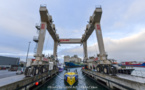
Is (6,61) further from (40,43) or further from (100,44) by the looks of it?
(100,44)

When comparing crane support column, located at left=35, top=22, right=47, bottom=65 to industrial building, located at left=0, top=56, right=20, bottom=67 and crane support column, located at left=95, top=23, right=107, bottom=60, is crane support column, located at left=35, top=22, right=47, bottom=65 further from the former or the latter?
industrial building, located at left=0, top=56, right=20, bottom=67

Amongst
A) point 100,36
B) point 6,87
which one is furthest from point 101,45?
point 6,87

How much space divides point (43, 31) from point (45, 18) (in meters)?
2.21

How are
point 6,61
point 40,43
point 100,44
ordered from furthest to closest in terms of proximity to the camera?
point 6,61
point 100,44
point 40,43

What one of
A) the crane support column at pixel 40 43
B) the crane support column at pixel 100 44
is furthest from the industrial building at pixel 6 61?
the crane support column at pixel 100 44

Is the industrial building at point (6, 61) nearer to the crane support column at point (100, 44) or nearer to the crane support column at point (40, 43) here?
the crane support column at point (40, 43)

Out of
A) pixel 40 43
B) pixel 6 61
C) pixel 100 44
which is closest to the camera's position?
pixel 40 43

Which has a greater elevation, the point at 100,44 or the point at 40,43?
the point at 40,43

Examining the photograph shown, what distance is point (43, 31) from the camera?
10922 mm

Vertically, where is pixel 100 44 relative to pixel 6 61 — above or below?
above

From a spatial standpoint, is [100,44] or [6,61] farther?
[6,61]

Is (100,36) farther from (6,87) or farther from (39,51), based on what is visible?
(6,87)

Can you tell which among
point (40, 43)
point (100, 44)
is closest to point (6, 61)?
point (40, 43)

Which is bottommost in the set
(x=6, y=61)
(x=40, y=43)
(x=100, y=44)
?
(x=6, y=61)
